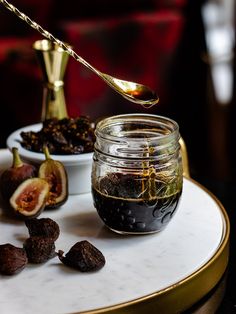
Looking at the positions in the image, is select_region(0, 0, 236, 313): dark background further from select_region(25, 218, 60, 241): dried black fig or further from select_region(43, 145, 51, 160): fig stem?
select_region(25, 218, 60, 241): dried black fig

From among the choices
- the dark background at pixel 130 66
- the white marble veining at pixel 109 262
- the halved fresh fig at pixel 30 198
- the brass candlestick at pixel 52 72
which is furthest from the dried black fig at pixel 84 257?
the dark background at pixel 130 66

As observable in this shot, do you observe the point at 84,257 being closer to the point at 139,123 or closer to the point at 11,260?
the point at 11,260

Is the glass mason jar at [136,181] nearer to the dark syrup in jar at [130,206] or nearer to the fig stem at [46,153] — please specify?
the dark syrup in jar at [130,206]

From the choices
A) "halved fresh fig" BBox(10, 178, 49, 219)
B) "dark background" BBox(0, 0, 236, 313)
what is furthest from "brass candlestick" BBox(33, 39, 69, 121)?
"dark background" BBox(0, 0, 236, 313)

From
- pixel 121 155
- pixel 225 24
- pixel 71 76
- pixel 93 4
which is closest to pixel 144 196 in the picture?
pixel 121 155

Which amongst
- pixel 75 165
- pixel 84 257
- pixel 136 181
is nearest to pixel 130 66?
pixel 75 165
